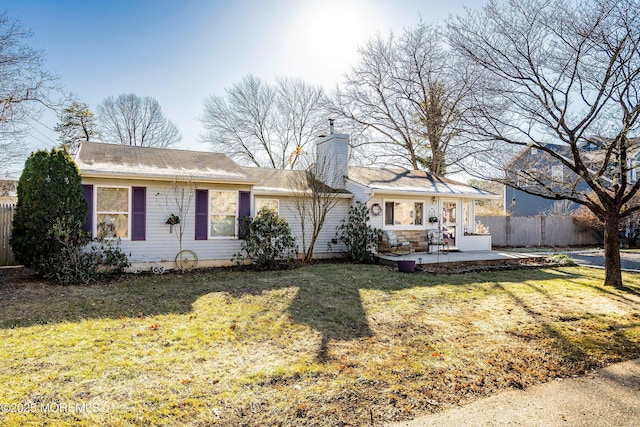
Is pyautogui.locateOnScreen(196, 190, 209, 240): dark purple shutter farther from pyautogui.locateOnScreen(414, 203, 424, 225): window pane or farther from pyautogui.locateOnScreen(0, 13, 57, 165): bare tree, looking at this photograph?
pyautogui.locateOnScreen(414, 203, 424, 225): window pane

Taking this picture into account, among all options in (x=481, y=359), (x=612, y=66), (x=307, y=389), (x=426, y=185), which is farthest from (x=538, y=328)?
(x=426, y=185)

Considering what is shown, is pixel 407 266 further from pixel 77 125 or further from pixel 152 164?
pixel 77 125

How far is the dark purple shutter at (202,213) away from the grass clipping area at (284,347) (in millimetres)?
2337

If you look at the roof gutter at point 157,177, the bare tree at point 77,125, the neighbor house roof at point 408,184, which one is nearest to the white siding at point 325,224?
the neighbor house roof at point 408,184

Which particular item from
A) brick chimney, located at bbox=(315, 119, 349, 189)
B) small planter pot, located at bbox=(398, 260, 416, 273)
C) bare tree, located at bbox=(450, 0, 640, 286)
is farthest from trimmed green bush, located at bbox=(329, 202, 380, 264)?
bare tree, located at bbox=(450, 0, 640, 286)

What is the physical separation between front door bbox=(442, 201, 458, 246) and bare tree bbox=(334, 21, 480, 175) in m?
4.37

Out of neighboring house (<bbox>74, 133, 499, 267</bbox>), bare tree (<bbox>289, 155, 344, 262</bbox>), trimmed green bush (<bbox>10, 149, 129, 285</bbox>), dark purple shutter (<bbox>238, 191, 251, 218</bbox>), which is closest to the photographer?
trimmed green bush (<bbox>10, 149, 129, 285</bbox>)

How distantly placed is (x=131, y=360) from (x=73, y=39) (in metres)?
11.7

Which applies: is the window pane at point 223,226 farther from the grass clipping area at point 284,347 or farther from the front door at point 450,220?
the front door at point 450,220

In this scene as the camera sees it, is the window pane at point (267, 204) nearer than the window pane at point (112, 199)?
No

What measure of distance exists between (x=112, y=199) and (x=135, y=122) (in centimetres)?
1943

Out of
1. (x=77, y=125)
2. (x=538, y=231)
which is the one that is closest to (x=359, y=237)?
(x=538, y=231)

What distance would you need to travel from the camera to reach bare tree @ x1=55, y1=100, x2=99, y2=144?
2205 centimetres

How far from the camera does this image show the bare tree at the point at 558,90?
273 inches
